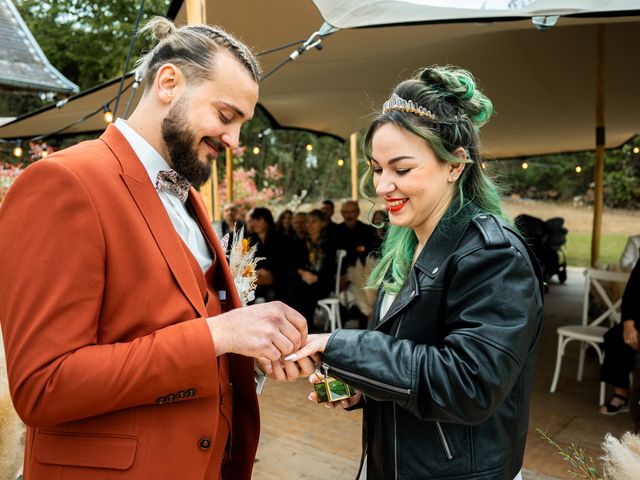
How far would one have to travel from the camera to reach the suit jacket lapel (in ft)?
4.05

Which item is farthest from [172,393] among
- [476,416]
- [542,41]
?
[542,41]

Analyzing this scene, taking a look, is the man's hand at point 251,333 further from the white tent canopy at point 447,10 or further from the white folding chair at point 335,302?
the white folding chair at point 335,302

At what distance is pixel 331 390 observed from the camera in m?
1.60

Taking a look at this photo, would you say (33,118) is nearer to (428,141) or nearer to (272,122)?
(272,122)

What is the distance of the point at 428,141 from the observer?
1.50m

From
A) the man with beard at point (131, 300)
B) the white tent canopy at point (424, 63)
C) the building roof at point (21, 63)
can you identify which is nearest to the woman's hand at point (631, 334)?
the white tent canopy at point (424, 63)

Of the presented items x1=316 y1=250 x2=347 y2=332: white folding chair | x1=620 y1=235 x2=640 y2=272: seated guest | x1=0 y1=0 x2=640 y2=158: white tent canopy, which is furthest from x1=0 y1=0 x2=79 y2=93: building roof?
x1=620 y1=235 x2=640 y2=272: seated guest

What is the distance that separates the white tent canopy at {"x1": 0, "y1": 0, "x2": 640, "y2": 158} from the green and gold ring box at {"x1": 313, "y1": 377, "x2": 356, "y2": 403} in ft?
Result: 7.88

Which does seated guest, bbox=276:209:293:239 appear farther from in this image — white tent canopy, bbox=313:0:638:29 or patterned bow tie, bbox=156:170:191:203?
patterned bow tie, bbox=156:170:191:203

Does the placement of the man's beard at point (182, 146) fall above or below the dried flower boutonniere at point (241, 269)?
above

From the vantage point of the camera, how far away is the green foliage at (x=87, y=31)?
1731cm

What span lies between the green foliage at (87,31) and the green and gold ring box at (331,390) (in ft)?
57.0

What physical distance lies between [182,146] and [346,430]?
336 centimetres

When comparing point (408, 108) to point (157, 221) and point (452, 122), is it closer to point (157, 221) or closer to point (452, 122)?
point (452, 122)
